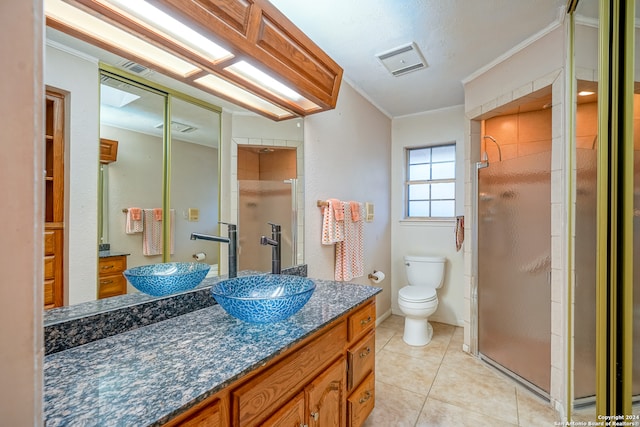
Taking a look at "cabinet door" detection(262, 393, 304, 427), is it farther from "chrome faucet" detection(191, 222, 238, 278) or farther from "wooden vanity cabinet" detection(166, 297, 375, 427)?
"chrome faucet" detection(191, 222, 238, 278)

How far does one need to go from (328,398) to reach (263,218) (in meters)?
0.99

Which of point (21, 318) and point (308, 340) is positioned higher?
point (21, 318)

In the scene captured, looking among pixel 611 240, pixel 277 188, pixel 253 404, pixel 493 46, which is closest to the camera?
pixel 253 404

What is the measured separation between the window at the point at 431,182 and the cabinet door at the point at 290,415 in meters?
2.62

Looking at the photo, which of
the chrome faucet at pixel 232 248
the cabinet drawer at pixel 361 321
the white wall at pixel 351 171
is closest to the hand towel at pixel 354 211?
the white wall at pixel 351 171

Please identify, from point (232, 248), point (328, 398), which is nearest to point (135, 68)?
point (232, 248)

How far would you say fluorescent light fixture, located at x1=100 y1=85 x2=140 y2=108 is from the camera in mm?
976

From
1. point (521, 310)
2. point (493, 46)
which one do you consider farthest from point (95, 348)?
point (493, 46)

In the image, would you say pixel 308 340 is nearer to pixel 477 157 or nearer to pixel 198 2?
pixel 198 2

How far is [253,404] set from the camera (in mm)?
802

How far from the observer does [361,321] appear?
56.0 inches

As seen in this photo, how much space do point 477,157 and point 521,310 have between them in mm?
1231

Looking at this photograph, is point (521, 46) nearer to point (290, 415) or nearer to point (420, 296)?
point (420, 296)

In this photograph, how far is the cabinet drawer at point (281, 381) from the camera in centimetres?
77
